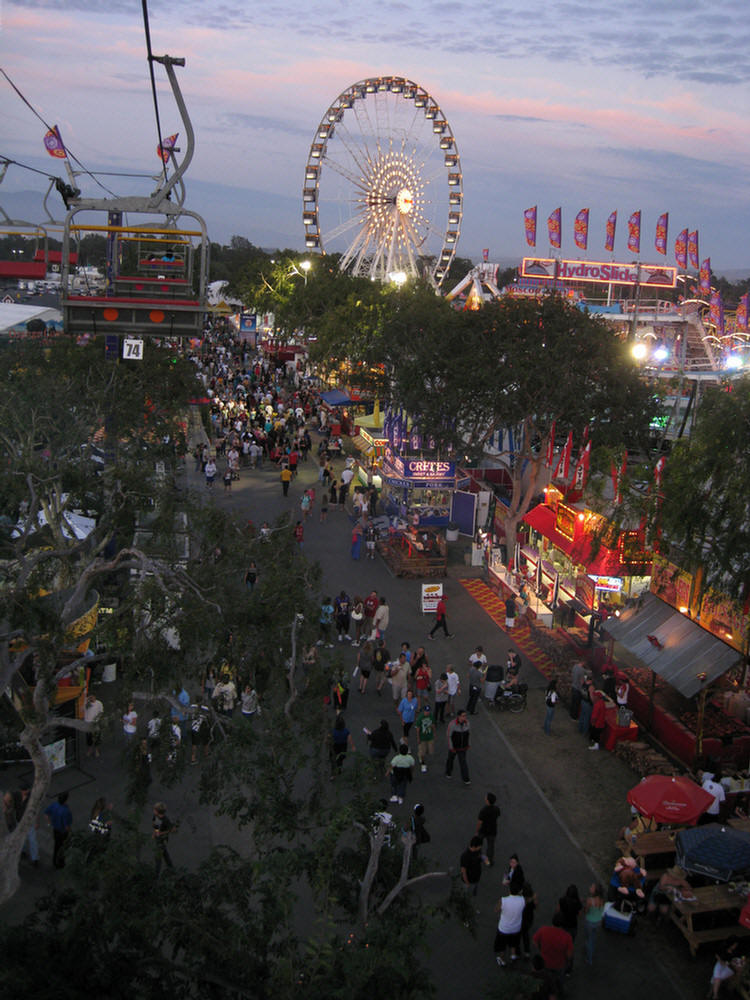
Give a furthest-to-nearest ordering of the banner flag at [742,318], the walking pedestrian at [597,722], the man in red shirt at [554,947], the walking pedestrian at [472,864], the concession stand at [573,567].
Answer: the banner flag at [742,318] → the concession stand at [573,567] → the walking pedestrian at [597,722] → the walking pedestrian at [472,864] → the man in red shirt at [554,947]

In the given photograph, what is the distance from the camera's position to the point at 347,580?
21.6 metres

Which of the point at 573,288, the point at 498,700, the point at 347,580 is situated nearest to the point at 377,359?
the point at 347,580

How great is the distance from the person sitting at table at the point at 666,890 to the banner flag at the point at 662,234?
63852mm

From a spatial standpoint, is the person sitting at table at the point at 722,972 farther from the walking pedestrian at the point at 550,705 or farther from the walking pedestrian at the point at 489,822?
the walking pedestrian at the point at 550,705

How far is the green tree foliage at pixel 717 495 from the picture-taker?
11914 millimetres

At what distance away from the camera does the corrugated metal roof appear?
13.4m

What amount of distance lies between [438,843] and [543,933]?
2.98 meters

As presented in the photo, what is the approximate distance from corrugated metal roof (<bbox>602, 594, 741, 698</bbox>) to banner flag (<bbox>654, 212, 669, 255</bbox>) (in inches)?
2253

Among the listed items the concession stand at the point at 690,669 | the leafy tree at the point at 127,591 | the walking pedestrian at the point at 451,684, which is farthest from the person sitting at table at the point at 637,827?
the leafy tree at the point at 127,591

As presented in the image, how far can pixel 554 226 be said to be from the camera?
2527 inches

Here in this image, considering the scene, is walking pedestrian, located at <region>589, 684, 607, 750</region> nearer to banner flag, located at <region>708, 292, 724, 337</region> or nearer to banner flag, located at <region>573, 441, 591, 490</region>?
banner flag, located at <region>573, 441, 591, 490</region>

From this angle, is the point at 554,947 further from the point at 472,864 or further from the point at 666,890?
the point at 666,890

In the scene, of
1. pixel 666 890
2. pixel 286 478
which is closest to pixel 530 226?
pixel 286 478

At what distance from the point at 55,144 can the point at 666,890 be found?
1825 centimetres
